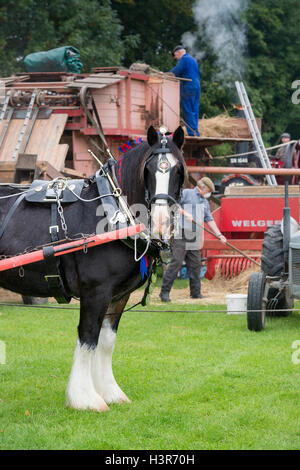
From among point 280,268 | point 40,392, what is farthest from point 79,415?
point 280,268

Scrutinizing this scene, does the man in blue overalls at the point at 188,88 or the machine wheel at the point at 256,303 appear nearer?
the machine wheel at the point at 256,303

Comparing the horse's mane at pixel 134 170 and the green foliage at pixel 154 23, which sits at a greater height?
the green foliage at pixel 154 23

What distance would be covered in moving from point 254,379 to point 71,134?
6031mm

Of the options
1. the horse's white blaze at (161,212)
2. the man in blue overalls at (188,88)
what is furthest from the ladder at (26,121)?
the horse's white blaze at (161,212)

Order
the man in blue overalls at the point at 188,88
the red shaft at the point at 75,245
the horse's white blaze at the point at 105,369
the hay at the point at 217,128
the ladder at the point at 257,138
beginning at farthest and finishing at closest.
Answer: the ladder at the point at 257,138 < the hay at the point at 217,128 < the man in blue overalls at the point at 188,88 < the horse's white blaze at the point at 105,369 < the red shaft at the point at 75,245

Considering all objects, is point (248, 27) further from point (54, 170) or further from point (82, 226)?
point (82, 226)

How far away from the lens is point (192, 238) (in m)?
9.91

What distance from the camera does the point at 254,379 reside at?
5.74m

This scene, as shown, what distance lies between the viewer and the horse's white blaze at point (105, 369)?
5.14m

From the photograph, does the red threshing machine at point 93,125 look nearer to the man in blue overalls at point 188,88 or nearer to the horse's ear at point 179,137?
the man in blue overalls at point 188,88

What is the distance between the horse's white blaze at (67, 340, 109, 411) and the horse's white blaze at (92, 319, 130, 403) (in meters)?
0.20

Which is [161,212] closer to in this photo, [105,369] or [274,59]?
[105,369]

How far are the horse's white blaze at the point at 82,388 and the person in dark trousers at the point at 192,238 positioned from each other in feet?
15.6

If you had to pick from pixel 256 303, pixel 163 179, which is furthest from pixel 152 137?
pixel 256 303
